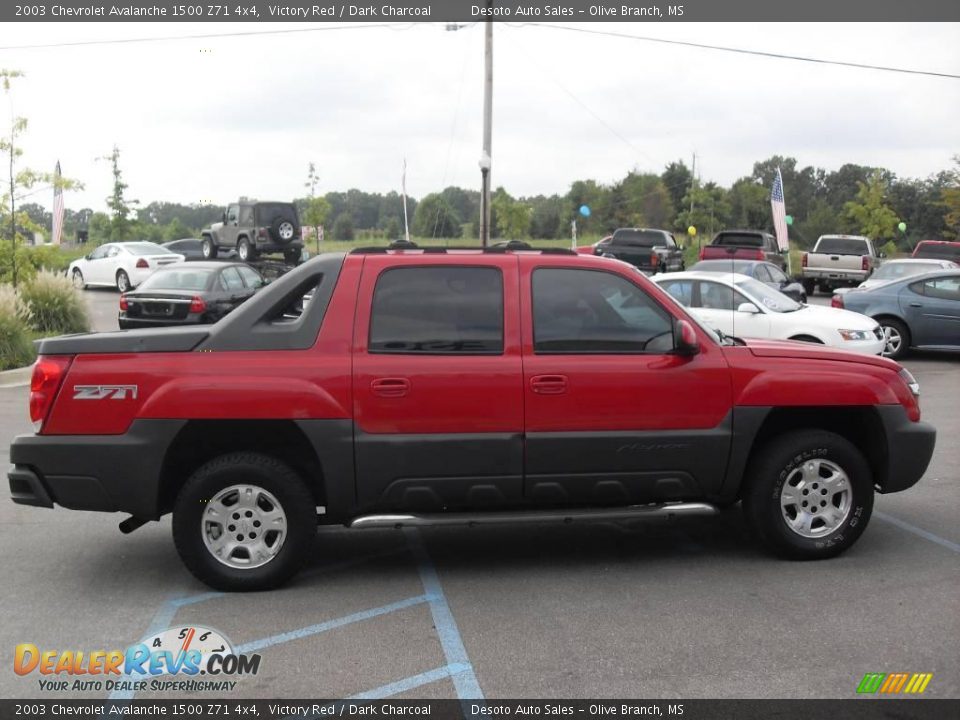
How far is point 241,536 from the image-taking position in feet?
18.9

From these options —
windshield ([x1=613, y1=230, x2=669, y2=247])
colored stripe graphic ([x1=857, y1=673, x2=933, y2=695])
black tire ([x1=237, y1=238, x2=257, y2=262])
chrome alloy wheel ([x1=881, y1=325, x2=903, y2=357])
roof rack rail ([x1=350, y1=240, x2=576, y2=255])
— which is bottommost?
colored stripe graphic ([x1=857, y1=673, x2=933, y2=695])

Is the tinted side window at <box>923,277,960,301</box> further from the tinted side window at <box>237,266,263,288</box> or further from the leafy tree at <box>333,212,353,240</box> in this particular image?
the tinted side window at <box>237,266,263,288</box>

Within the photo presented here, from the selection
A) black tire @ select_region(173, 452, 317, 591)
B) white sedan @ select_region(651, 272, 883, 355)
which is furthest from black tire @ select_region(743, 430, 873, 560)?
white sedan @ select_region(651, 272, 883, 355)

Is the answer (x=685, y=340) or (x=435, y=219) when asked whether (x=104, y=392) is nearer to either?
(x=685, y=340)

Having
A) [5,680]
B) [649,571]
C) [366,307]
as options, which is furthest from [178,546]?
[649,571]

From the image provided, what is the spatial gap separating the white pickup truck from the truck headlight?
19.2 metres

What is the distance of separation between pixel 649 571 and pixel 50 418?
3570mm

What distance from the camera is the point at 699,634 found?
16.5 ft

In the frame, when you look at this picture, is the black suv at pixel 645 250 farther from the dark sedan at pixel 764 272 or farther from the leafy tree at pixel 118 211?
the leafy tree at pixel 118 211

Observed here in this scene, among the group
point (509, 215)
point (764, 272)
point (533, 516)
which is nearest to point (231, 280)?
point (764, 272)

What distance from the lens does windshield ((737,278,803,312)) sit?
14047 mm

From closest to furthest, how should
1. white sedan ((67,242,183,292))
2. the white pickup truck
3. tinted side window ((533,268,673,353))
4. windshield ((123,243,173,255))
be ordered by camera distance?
tinted side window ((533,268,673,353))
white sedan ((67,242,183,292))
windshield ((123,243,173,255))
the white pickup truck

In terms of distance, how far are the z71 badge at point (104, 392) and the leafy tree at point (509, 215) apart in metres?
36.6

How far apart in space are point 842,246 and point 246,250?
19.1 meters
